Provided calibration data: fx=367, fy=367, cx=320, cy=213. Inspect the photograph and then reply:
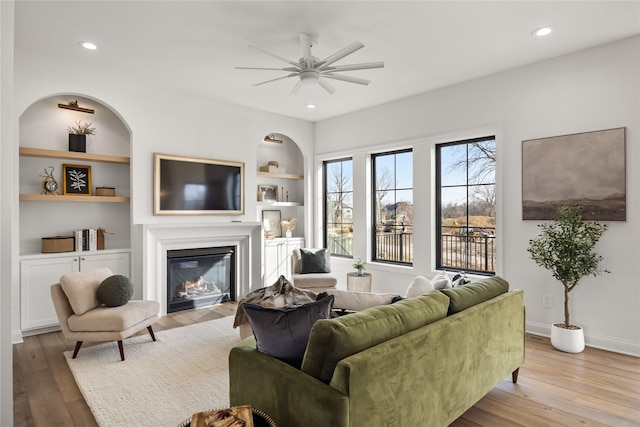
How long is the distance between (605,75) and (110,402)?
4997 millimetres

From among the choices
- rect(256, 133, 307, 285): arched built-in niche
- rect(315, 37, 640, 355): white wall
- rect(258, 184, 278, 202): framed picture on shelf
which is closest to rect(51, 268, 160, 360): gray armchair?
rect(256, 133, 307, 285): arched built-in niche

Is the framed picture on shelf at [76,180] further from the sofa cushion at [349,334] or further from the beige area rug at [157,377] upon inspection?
the sofa cushion at [349,334]

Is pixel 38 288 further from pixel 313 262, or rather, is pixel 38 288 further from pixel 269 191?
pixel 269 191

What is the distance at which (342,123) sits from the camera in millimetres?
6074

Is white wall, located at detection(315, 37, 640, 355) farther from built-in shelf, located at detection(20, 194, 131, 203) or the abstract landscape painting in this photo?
built-in shelf, located at detection(20, 194, 131, 203)

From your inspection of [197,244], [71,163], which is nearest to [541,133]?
[197,244]

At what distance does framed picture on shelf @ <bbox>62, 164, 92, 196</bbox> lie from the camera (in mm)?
4305

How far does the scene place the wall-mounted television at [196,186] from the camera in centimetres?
475

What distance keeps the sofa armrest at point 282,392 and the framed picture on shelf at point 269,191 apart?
4391mm

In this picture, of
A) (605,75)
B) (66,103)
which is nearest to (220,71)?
(66,103)

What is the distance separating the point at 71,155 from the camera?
4121 millimetres

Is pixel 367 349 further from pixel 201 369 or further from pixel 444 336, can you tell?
pixel 201 369

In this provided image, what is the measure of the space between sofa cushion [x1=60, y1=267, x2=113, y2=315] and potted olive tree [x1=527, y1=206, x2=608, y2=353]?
424cm

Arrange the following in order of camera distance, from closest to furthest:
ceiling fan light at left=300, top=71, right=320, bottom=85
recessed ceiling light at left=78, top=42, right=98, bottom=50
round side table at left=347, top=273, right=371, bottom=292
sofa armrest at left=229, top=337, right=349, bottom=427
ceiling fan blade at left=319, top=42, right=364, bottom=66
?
sofa armrest at left=229, top=337, right=349, bottom=427 < ceiling fan blade at left=319, top=42, right=364, bottom=66 < ceiling fan light at left=300, top=71, right=320, bottom=85 < recessed ceiling light at left=78, top=42, right=98, bottom=50 < round side table at left=347, top=273, right=371, bottom=292
